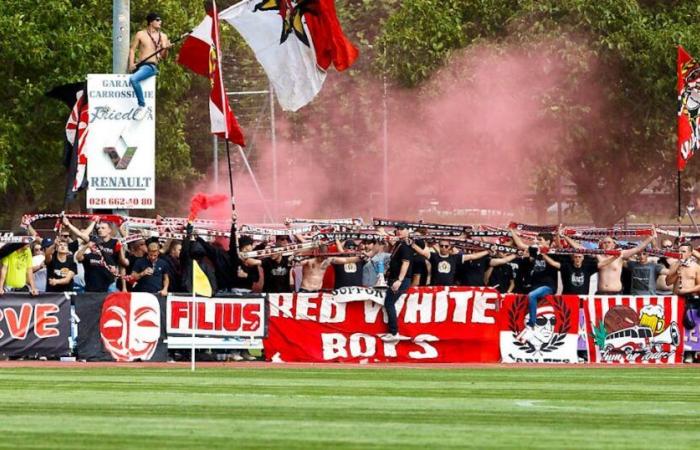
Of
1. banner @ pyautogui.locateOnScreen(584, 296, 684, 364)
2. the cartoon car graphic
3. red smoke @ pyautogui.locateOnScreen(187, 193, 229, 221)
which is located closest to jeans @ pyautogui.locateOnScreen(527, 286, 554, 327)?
banner @ pyautogui.locateOnScreen(584, 296, 684, 364)

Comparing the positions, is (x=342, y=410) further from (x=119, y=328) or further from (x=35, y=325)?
(x=35, y=325)

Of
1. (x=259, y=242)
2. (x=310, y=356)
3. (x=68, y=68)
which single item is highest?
(x=68, y=68)

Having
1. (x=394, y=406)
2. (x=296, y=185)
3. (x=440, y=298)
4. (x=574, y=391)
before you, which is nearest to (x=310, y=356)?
(x=440, y=298)

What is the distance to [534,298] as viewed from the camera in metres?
26.5

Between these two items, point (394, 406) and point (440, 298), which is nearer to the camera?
point (394, 406)

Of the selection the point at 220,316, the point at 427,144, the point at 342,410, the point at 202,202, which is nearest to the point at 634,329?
the point at 220,316

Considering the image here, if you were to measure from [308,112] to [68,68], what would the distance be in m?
25.0

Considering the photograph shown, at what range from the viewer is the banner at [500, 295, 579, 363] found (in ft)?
87.3

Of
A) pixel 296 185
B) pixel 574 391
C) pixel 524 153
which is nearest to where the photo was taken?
pixel 574 391

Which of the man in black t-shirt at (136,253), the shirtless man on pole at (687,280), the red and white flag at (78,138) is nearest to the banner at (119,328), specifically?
the man in black t-shirt at (136,253)

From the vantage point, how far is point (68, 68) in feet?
137

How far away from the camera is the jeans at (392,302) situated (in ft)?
85.6

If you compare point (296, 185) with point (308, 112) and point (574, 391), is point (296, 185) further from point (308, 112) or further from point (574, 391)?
point (574, 391)

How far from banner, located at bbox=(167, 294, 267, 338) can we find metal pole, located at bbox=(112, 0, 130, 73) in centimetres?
377
